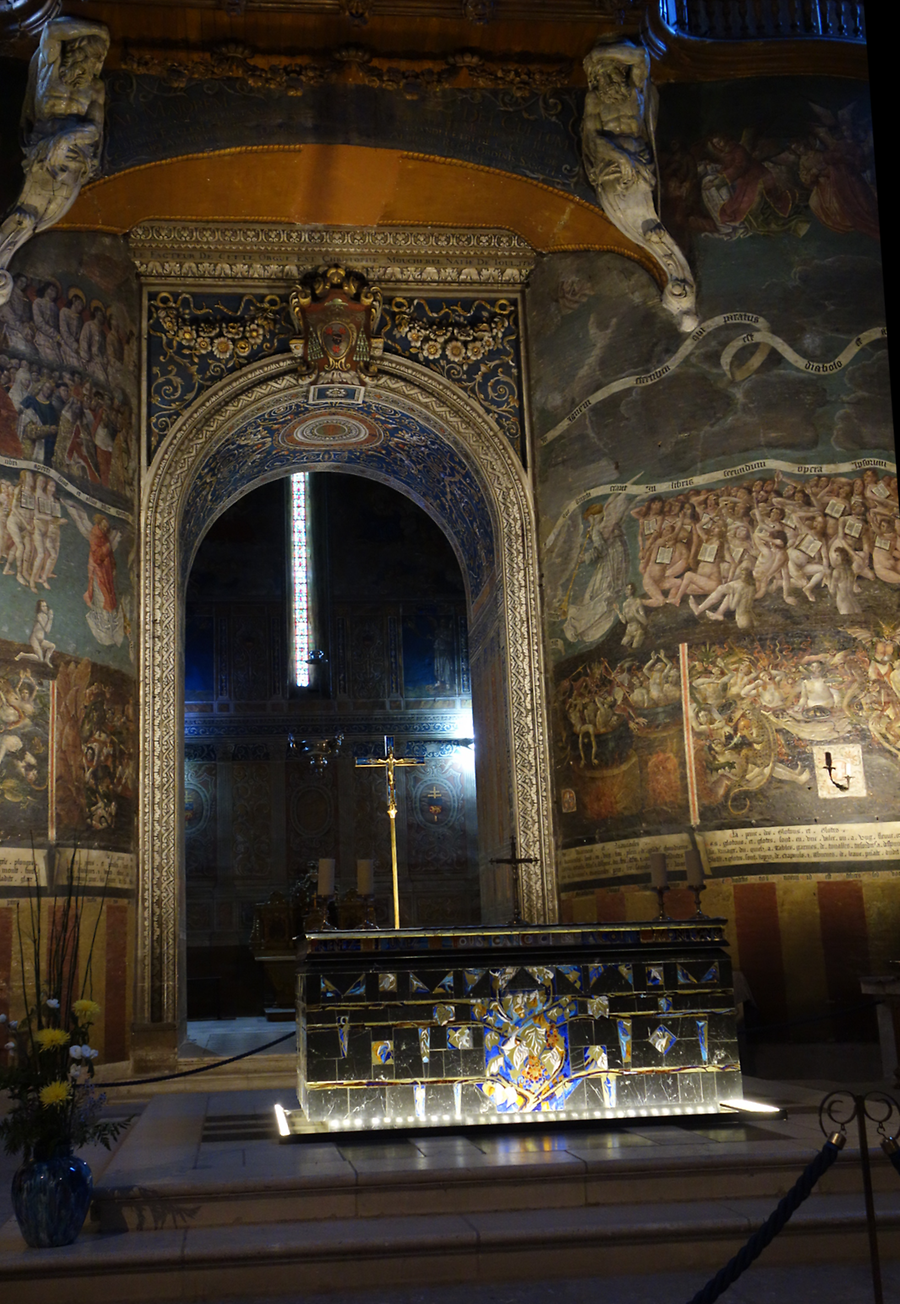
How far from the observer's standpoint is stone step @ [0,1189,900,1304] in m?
5.18

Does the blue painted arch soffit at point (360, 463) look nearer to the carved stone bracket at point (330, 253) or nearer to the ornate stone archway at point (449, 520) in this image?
the ornate stone archway at point (449, 520)

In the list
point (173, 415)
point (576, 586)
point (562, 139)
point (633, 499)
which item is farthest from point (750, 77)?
point (173, 415)

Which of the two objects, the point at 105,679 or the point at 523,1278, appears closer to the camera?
the point at 523,1278

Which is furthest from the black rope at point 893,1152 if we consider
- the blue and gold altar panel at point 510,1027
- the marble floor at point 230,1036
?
the marble floor at point 230,1036

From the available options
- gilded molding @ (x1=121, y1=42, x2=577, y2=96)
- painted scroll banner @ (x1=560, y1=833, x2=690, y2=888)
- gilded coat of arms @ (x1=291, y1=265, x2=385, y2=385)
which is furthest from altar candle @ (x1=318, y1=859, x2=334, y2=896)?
gilded molding @ (x1=121, y1=42, x2=577, y2=96)

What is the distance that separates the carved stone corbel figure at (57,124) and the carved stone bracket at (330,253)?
5.13 feet

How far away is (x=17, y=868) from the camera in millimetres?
10547

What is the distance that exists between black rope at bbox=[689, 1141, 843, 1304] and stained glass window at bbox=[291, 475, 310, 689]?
1821 centimetres

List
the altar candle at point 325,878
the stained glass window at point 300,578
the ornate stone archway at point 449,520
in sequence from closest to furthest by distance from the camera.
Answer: the altar candle at point 325,878 → the ornate stone archway at point 449,520 → the stained glass window at point 300,578

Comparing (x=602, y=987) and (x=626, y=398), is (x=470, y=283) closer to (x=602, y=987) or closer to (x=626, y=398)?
(x=626, y=398)

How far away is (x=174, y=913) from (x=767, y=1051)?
551cm

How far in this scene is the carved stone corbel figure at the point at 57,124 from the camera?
11.2m

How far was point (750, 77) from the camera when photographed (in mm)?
12547

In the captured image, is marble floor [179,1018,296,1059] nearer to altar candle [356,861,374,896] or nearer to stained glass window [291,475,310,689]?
altar candle [356,861,374,896]
